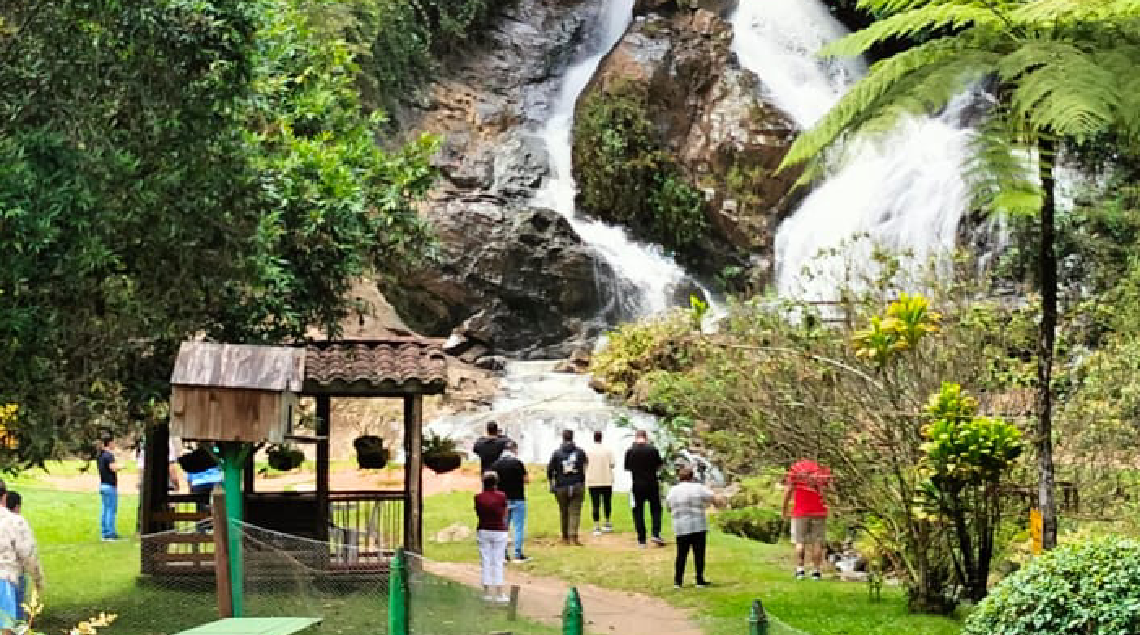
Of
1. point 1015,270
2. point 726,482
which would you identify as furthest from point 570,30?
point 726,482

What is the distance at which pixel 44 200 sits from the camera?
12.0m

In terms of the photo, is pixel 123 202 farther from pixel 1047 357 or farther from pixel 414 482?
pixel 1047 357

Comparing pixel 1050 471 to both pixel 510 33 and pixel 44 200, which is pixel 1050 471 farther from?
pixel 510 33

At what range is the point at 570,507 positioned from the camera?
762 inches

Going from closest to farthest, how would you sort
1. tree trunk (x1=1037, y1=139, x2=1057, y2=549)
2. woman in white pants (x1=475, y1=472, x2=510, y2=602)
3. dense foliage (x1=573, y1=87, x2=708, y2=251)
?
tree trunk (x1=1037, y1=139, x2=1057, y2=549) < woman in white pants (x1=475, y1=472, x2=510, y2=602) < dense foliage (x1=573, y1=87, x2=708, y2=251)

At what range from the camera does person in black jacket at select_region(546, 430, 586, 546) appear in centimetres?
1888

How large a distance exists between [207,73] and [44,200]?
2.37 metres

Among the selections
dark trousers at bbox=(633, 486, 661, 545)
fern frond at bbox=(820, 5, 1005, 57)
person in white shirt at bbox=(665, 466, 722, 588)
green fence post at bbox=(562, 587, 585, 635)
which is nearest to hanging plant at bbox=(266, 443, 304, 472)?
dark trousers at bbox=(633, 486, 661, 545)

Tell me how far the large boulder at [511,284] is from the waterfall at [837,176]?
5279mm

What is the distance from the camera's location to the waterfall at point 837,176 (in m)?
33.1

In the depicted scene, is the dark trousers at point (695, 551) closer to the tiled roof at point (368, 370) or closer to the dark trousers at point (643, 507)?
the dark trousers at point (643, 507)

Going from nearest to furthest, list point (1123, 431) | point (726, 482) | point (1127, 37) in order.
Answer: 1. point (1127, 37)
2. point (1123, 431)
3. point (726, 482)

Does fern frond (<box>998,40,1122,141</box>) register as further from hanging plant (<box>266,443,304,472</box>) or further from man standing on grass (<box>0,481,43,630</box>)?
hanging plant (<box>266,443,304,472</box>)

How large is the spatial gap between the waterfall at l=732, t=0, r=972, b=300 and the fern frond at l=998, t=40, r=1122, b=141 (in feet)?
62.0
